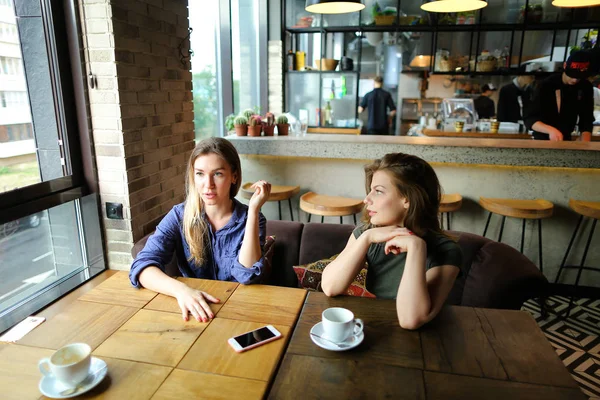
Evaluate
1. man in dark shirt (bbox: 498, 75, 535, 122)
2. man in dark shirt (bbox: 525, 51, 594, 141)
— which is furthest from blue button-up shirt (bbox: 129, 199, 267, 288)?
man in dark shirt (bbox: 498, 75, 535, 122)

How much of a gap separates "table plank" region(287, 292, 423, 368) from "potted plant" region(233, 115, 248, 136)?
240 centimetres

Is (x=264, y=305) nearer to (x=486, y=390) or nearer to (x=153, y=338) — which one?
(x=153, y=338)

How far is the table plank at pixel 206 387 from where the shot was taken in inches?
37.9

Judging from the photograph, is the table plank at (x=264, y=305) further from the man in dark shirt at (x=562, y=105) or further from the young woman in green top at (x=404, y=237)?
the man in dark shirt at (x=562, y=105)

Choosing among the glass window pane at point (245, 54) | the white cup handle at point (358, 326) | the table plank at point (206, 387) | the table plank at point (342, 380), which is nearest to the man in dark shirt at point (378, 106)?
the glass window pane at point (245, 54)

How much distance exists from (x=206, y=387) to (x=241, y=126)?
2840 mm

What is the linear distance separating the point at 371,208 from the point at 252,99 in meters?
4.90

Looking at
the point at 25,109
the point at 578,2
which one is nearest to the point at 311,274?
the point at 25,109

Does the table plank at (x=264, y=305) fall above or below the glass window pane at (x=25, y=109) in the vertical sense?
below

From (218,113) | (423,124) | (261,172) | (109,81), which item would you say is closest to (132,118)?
(109,81)

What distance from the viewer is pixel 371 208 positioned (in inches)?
58.5

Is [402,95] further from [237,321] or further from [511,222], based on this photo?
[237,321]

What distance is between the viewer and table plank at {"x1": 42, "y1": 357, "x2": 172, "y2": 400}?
963 millimetres

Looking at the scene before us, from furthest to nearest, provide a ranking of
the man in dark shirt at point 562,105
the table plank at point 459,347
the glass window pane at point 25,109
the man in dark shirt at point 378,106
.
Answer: the man in dark shirt at point 378,106 < the man in dark shirt at point 562,105 < the glass window pane at point 25,109 < the table plank at point 459,347
